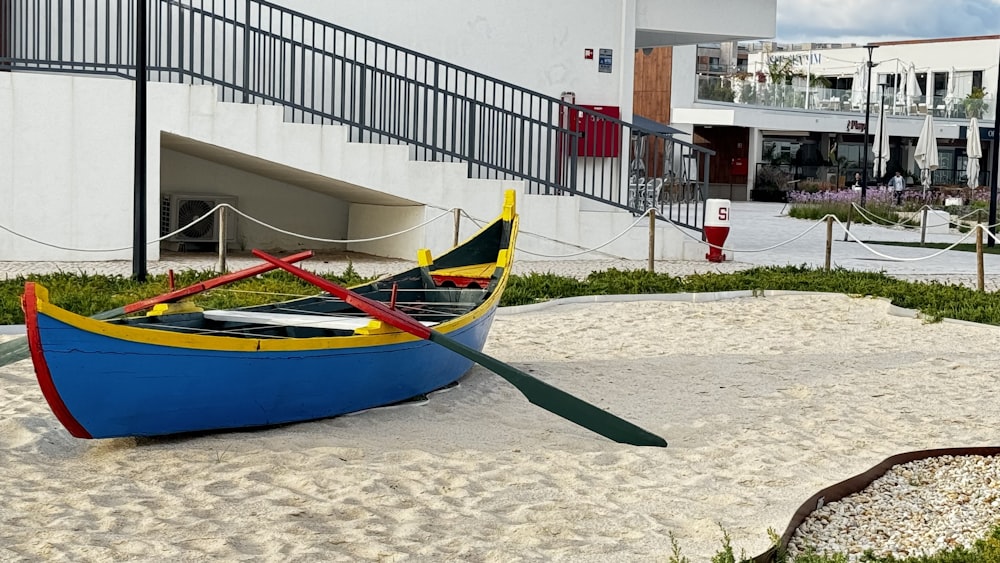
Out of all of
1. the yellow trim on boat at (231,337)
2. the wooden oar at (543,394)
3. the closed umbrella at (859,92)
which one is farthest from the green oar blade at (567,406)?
the closed umbrella at (859,92)

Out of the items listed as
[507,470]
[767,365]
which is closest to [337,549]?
[507,470]

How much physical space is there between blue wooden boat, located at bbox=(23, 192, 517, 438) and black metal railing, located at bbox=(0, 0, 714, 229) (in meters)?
7.43

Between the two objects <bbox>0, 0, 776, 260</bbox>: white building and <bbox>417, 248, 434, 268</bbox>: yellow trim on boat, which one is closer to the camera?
<bbox>417, 248, 434, 268</bbox>: yellow trim on boat

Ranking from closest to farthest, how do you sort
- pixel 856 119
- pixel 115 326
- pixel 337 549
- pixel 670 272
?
pixel 337 549 < pixel 115 326 < pixel 670 272 < pixel 856 119

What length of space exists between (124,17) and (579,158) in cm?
683

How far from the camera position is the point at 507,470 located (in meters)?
6.68

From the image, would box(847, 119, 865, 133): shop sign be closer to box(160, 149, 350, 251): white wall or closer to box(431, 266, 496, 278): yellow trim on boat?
box(160, 149, 350, 251): white wall

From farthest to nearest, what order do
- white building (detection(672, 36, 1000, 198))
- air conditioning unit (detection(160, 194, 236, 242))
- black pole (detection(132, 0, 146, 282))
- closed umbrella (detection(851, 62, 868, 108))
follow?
1. closed umbrella (detection(851, 62, 868, 108))
2. white building (detection(672, 36, 1000, 198))
3. air conditioning unit (detection(160, 194, 236, 242))
4. black pole (detection(132, 0, 146, 282))

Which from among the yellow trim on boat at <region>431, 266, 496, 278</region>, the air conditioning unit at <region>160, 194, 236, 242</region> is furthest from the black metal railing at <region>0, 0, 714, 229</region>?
the yellow trim on boat at <region>431, 266, 496, 278</region>

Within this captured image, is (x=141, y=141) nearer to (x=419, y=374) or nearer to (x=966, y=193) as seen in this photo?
(x=419, y=374)

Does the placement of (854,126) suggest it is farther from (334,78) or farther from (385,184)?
(334,78)

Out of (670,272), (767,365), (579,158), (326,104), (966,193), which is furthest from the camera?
(966,193)

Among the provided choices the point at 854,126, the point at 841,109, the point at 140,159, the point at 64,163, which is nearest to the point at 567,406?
the point at 140,159

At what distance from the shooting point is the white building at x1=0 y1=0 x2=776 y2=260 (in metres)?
15.3
